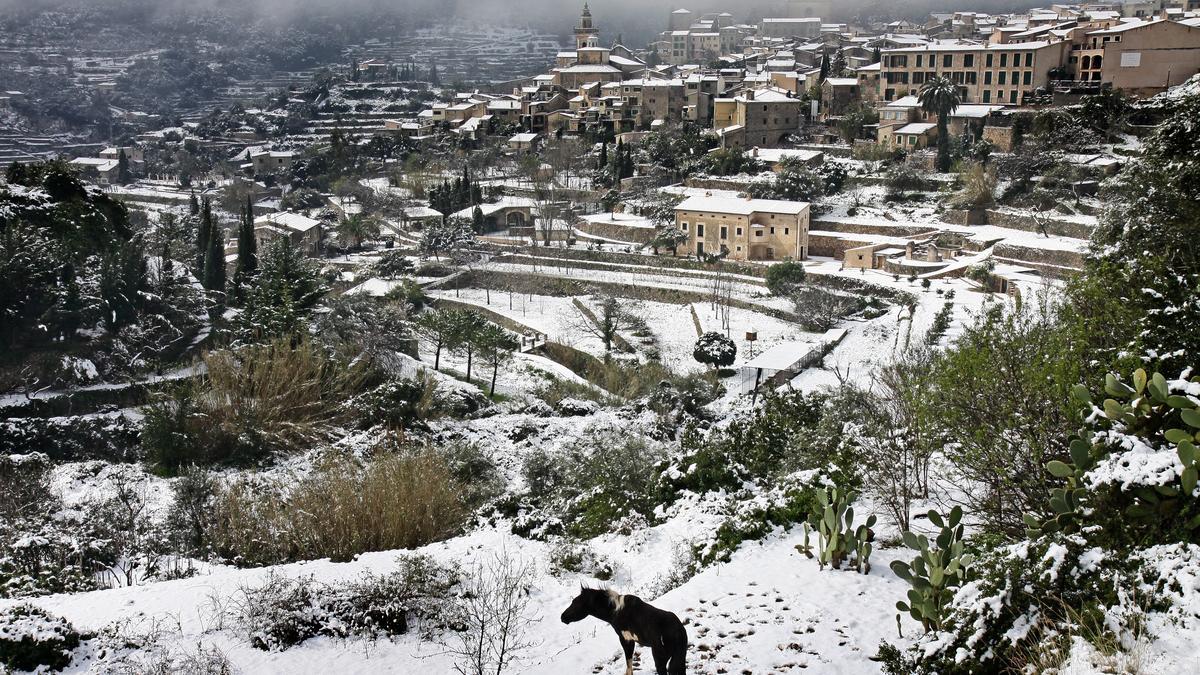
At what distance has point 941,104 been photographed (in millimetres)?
38812

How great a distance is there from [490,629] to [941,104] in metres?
36.9

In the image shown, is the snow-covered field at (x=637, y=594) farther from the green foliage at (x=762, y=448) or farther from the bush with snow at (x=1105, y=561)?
the bush with snow at (x=1105, y=561)

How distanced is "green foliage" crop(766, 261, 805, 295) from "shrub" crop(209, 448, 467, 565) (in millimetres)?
20319

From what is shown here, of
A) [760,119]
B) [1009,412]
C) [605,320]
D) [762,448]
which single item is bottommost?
[605,320]

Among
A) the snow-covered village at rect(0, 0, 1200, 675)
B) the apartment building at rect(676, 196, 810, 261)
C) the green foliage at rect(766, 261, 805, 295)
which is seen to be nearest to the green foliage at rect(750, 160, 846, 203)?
the snow-covered village at rect(0, 0, 1200, 675)

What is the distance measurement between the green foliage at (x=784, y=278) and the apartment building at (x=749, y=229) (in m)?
4.05

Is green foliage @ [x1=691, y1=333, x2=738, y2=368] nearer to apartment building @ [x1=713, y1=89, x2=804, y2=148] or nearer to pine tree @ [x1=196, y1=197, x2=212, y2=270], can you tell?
pine tree @ [x1=196, y1=197, x2=212, y2=270]

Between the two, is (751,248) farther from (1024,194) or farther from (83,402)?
(83,402)

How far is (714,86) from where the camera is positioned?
53344 mm

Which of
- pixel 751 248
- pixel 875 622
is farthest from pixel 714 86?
pixel 875 622

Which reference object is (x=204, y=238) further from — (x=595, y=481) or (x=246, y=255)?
(x=595, y=481)

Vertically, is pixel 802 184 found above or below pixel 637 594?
above

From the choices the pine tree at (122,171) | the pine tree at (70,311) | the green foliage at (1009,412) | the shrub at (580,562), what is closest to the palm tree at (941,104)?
the pine tree at (70,311)

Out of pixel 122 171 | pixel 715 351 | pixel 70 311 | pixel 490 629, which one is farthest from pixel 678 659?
pixel 122 171
